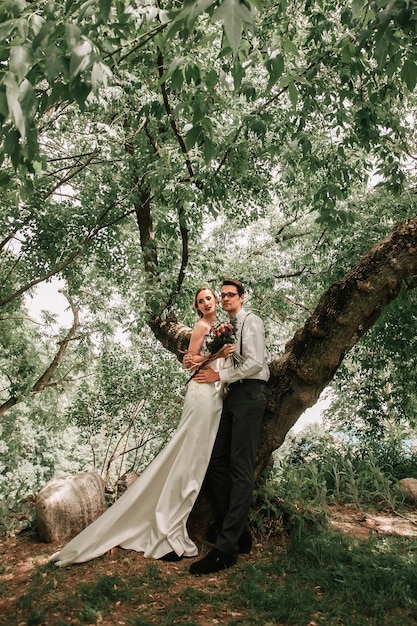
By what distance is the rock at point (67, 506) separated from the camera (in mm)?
5602

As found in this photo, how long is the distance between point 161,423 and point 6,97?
9.16 meters

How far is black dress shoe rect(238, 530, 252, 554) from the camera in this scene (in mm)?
4516

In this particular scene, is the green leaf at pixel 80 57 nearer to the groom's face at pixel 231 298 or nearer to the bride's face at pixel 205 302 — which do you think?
the groom's face at pixel 231 298

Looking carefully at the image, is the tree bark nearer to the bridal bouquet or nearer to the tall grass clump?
the bridal bouquet

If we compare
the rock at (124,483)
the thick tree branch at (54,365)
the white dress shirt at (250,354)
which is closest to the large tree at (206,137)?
the white dress shirt at (250,354)

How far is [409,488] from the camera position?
6.61 m

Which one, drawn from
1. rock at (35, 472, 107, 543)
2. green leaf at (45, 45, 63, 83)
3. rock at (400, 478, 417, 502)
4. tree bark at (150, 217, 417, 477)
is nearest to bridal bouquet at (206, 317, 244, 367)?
tree bark at (150, 217, 417, 477)

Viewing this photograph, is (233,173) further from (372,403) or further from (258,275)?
(372,403)

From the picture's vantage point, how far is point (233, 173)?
6.32 meters

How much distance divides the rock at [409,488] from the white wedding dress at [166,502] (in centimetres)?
340

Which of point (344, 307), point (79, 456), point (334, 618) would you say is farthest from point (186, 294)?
point (79, 456)

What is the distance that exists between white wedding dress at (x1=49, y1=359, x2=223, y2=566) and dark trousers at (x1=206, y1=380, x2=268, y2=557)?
137 millimetres

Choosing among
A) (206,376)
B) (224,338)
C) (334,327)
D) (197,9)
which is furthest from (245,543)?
(197,9)

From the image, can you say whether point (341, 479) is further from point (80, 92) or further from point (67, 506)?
point (80, 92)
